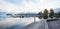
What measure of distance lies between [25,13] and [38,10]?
19.7 inches

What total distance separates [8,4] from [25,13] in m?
0.63

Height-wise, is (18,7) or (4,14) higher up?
(18,7)

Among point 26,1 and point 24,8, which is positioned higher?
point 26,1

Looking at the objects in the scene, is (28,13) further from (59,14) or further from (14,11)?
(59,14)

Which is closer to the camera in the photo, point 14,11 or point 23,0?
point 14,11

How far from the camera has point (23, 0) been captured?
3.38 m

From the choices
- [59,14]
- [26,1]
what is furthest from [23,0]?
[59,14]

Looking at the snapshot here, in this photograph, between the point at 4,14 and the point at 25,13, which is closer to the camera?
the point at 4,14

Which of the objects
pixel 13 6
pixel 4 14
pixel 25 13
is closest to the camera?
pixel 4 14

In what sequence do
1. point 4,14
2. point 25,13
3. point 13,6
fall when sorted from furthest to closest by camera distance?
point 13,6 → point 25,13 → point 4,14

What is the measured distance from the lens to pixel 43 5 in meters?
3.36

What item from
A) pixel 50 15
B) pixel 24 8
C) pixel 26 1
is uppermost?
pixel 26 1

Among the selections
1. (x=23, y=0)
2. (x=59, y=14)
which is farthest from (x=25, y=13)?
(x=59, y=14)

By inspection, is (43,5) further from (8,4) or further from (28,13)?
(8,4)
